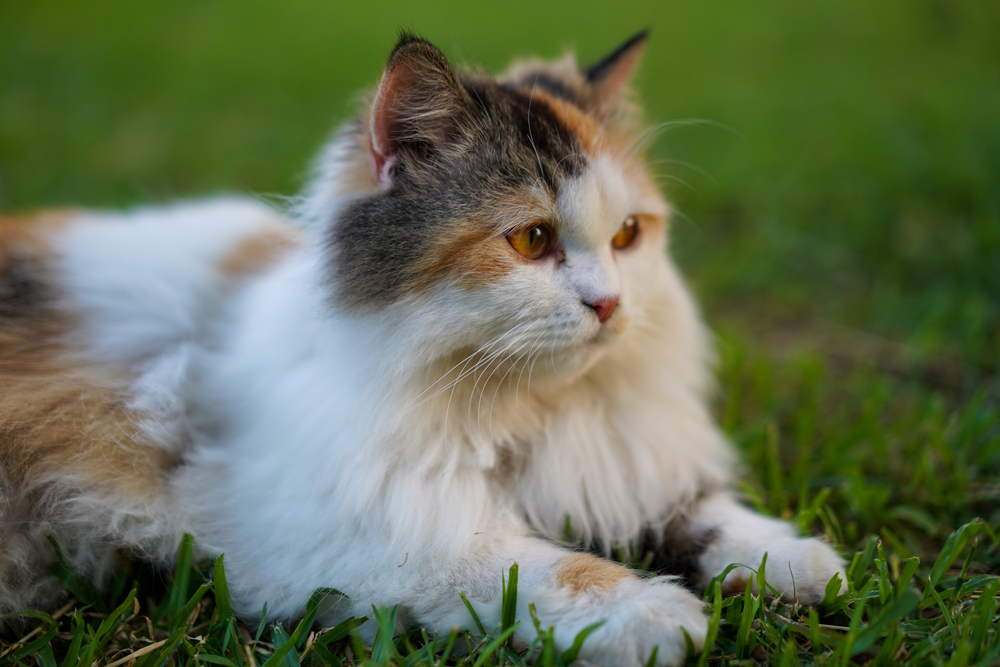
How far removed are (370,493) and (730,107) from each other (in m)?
4.83

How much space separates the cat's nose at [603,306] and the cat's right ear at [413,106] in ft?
1.69

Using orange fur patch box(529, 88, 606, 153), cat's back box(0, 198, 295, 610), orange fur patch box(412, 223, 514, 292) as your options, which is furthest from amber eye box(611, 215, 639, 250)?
cat's back box(0, 198, 295, 610)

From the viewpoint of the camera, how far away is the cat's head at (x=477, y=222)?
1355mm

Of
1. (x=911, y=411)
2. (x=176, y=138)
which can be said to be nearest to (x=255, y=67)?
(x=176, y=138)

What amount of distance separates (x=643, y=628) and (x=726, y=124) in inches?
177

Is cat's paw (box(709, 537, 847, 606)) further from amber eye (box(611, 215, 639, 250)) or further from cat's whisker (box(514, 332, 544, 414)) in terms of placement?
amber eye (box(611, 215, 639, 250))

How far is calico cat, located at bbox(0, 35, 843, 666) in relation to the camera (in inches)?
53.9

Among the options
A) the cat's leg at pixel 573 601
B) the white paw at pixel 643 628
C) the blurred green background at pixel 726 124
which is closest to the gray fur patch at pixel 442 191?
the blurred green background at pixel 726 124

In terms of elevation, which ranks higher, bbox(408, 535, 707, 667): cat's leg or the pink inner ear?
the pink inner ear

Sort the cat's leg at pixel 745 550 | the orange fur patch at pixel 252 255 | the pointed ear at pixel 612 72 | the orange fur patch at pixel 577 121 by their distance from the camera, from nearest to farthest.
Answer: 1. the cat's leg at pixel 745 550
2. the orange fur patch at pixel 577 121
3. the pointed ear at pixel 612 72
4. the orange fur patch at pixel 252 255

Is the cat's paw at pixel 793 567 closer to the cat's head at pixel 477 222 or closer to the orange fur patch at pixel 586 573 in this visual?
the orange fur patch at pixel 586 573

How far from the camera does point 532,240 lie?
4.69 ft

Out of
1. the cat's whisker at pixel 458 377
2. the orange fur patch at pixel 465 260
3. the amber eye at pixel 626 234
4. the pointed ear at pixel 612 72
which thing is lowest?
the cat's whisker at pixel 458 377

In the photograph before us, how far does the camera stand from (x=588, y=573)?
134 cm
